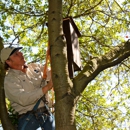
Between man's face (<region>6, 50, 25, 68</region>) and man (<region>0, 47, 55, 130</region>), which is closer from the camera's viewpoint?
man (<region>0, 47, 55, 130</region>)

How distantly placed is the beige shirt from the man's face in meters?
0.08

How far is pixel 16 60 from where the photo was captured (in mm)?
3076

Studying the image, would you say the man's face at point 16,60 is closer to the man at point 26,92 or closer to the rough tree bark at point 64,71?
the man at point 26,92

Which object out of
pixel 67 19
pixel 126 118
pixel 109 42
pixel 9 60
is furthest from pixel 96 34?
pixel 9 60

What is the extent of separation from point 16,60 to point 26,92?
51 cm

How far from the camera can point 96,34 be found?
20.7ft

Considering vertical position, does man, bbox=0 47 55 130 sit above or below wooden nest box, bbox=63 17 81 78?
below

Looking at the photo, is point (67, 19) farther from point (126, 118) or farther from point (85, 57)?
point (126, 118)

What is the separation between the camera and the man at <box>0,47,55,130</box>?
2.70 metres

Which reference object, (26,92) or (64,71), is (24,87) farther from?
(64,71)

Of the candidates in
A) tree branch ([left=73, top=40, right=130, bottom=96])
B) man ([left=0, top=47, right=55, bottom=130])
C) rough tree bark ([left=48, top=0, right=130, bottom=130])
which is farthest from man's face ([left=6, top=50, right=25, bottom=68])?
tree branch ([left=73, top=40, right=130, bottom=96])

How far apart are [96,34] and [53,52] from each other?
12.6 ft

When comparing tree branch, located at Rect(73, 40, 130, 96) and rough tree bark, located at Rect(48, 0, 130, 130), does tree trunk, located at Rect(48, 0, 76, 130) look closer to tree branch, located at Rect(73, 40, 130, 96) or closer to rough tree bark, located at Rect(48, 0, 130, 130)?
rough tree bark, located at Rect(48, 0, 130, 130)

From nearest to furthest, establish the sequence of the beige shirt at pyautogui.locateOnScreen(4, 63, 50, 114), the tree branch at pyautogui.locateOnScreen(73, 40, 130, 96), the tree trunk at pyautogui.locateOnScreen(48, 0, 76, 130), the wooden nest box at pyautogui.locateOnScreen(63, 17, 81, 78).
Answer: the tree trunk at pyautogui.locateOnScreen(48, 0, 76, 130)
the tree branch at pyautogui.locateOnScreen(73, 40, 130, 96)
the beige shirt at pyautogui.locateOnScreen(4, 63, 50, 114)
the wooden nest box at pyautogui.locateOnScreen(63, 17, 81, 78)
